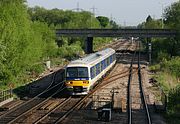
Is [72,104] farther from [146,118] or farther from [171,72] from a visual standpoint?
[171,72]

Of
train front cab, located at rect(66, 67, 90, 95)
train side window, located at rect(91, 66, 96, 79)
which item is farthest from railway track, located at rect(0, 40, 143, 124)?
train side window, located at rect(91, 66, 96, 79)

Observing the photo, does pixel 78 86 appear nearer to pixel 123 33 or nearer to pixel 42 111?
pixel 42 111

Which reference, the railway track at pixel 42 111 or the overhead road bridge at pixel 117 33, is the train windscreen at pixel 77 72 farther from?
the overhead road bridge at pixel 117 33

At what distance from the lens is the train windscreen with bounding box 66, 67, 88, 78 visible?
3169cm

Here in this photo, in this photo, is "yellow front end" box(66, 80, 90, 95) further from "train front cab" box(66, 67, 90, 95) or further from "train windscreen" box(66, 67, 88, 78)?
"train windscreen" box(66, 67, 88, 78)

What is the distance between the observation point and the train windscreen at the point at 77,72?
3169 centimetres

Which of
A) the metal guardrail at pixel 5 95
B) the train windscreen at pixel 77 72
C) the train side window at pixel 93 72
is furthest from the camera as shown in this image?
the train side window at pixel 93 72

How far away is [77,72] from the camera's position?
31.8m

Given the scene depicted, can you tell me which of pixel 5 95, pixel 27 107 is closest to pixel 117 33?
pixel 5 95

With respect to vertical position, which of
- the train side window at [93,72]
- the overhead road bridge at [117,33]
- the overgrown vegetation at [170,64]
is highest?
the overhead road bridge at [117,33]

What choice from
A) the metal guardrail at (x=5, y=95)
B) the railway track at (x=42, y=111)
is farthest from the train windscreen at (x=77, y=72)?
the metal guardrail at (x=5, y=95)

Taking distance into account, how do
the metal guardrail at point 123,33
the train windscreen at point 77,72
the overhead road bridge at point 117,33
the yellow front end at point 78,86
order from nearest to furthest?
the yellow front end at point 78,86, the train windscreen at point 77,72, the metal guardrail at point 123,33, the overhead road bridge at point 117,33

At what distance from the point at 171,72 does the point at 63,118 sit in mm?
30219

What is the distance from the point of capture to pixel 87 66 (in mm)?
32062
